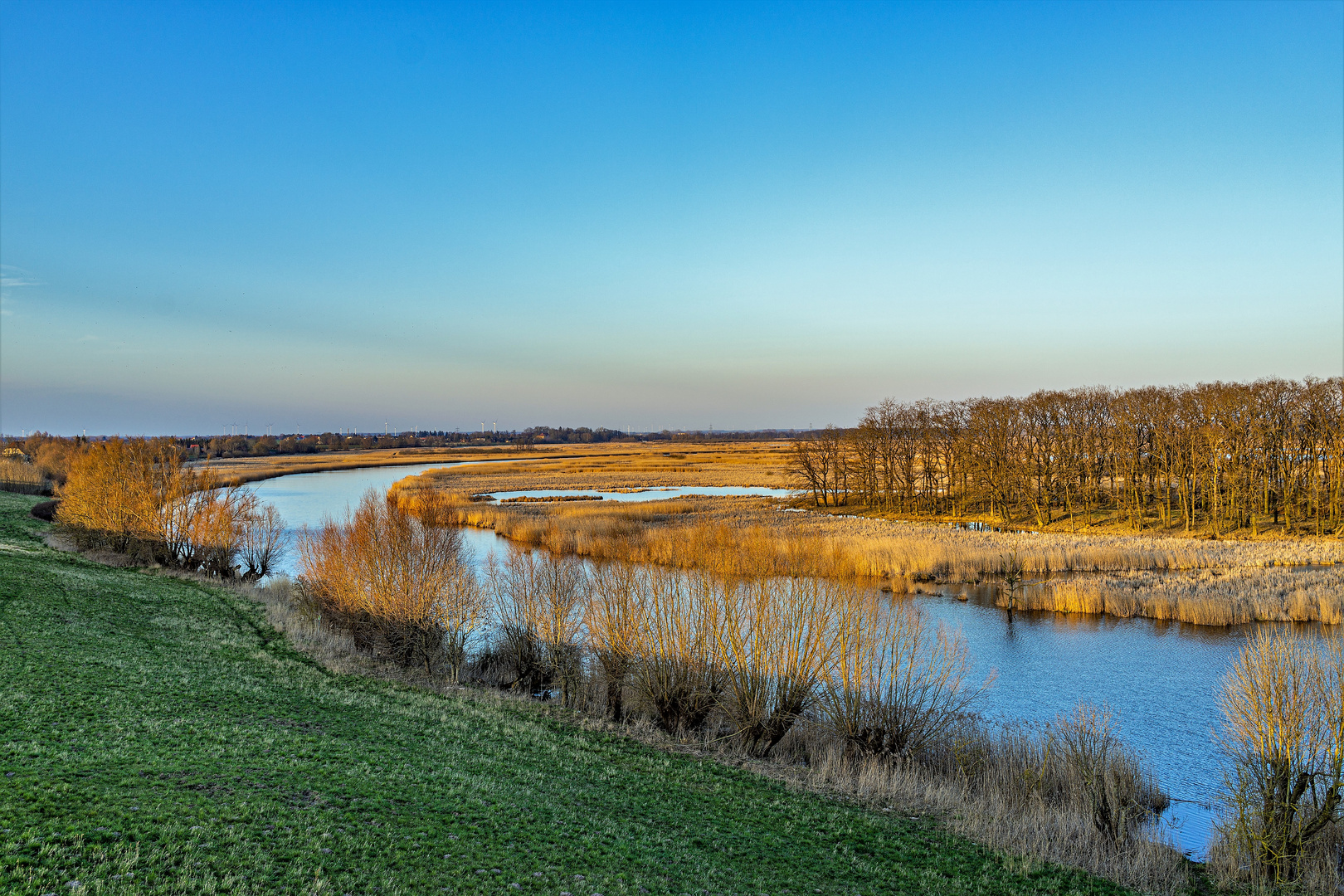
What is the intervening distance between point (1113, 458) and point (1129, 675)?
3559 cm

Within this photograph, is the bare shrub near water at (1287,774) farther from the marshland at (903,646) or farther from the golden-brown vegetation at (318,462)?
the golden-brown vegetation at (318,462)

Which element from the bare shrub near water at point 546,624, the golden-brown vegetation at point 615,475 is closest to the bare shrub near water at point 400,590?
the bare shrub near water at point 546,624

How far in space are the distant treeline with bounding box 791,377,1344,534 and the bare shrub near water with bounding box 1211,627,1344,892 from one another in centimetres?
3859

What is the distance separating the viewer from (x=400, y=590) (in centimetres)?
2289

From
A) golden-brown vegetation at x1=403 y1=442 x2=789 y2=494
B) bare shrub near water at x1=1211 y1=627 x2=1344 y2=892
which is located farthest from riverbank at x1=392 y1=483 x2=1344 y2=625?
golden-brown vegetation at x1=403 y1=442 x2=789 y2=494

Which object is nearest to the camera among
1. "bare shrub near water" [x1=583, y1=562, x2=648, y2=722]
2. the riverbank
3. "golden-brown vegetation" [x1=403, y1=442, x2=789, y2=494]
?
"bare shrub near water" [x1=583, y1=562, x2=648, y2=722]

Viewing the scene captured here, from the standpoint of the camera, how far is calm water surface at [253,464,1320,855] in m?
14.9

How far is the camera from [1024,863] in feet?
33.5

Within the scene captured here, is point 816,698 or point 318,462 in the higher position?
point 318,462

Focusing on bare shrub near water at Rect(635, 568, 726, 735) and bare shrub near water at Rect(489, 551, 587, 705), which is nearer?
bare shrub near water at Rect(635, 568, 726, 735)

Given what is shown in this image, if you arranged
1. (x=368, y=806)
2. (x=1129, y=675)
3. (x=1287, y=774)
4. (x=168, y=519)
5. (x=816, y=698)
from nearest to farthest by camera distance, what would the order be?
(x=368, y=806) → (x=1287, y=774) → (x=816, y=698) → (x=1129, y=675) → (x=168, y=519)

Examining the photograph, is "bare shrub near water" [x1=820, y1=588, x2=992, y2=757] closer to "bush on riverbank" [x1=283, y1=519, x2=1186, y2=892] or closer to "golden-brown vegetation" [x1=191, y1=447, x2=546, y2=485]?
"bush on riverbank" [x1=283, y1=519, x2=1186, y2=892]

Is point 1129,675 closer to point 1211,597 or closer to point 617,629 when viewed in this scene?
point 1211,597

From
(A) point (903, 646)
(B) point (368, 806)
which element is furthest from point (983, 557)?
(B) point (368, 806)
